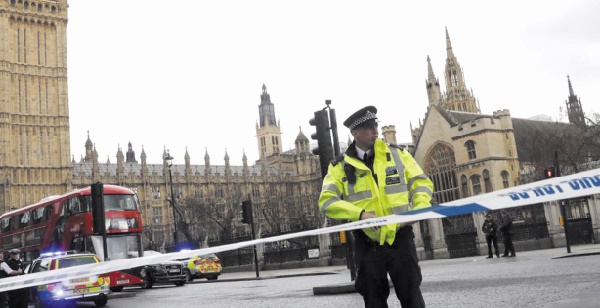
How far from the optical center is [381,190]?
12.4ft

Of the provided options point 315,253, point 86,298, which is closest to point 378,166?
point 86,298

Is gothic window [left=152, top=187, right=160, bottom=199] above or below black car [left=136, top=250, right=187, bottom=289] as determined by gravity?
above

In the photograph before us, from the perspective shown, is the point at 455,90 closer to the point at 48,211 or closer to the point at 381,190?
the point at 48,211

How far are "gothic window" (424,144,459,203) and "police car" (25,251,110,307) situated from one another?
41961 millimetres

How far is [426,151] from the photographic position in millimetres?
53906

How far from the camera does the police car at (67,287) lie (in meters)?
11.9

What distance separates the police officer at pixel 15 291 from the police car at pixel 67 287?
3.32 ft

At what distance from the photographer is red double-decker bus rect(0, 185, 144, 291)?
19.0m

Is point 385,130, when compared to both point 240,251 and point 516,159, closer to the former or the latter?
point 516,159

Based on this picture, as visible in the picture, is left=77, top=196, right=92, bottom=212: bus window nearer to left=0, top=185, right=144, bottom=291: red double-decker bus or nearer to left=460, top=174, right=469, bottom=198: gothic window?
left=0, top=185, right=144, bottom=291: red double-decker bus

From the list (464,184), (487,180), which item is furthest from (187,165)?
(487,180)

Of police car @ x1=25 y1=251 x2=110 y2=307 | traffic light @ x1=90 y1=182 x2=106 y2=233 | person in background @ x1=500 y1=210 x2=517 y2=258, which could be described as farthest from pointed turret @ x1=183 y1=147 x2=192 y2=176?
police car @ x1=25 y1=251 x2=110 y2=307

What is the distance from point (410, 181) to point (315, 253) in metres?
21.9

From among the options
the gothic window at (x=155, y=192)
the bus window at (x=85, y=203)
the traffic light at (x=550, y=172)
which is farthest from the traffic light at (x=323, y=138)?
the gothic window at (x=155, y=192)
